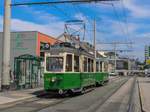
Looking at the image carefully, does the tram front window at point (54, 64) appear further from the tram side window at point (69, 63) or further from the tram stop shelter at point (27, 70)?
the tram stop shelter at point (27, 70)

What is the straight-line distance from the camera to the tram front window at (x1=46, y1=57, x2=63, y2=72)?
24.8m

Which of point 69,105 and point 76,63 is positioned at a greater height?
point 76,63

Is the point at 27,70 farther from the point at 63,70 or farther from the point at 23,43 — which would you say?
the point at 23,43

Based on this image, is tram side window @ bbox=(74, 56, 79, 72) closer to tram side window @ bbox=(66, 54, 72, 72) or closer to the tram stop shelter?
tram side window @ bbox=(66, 54, 72, 72)

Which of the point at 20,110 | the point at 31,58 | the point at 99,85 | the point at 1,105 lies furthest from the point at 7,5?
the point at 99,85

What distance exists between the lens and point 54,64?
25203 mm

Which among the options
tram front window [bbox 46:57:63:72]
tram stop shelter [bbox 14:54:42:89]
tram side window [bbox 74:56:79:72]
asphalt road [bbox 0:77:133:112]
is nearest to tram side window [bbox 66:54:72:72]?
tram front window [bbox 46:57:63:72]

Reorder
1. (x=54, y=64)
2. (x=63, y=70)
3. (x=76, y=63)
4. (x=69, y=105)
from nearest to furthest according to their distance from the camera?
(x=69, y=105), (x=63, y=70), (x=54, y=64), (x=76, y=63)

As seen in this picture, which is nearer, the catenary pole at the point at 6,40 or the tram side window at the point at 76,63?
the tram side window at the point at 76,63

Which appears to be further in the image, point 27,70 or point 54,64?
point 27,70

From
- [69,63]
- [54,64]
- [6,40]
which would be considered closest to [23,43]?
[6,40]

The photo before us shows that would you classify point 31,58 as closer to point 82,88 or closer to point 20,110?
point 82,88

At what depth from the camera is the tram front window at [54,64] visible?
24844 millimetres

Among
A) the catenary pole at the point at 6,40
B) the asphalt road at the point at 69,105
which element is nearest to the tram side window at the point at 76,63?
the asphalt road at the point at 69,105
